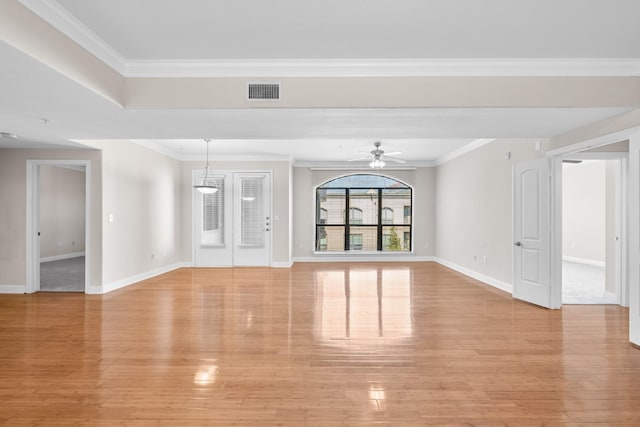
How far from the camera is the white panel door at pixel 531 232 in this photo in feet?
15.9

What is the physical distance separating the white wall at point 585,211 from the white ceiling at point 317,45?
6408 mm

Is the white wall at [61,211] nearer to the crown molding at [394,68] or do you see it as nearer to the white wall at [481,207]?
the crown molding at [394,68]

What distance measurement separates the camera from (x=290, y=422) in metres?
2.19

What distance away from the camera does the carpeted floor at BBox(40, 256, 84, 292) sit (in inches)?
243

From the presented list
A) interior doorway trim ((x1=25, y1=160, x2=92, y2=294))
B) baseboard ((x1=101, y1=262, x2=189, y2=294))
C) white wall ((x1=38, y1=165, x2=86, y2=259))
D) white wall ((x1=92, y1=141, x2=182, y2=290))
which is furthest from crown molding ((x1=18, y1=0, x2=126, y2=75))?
white wall ((x1=38, y1=165, x2=86, y2=259))

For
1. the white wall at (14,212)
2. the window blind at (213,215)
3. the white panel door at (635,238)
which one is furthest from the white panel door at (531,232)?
the white wall at (14,212)

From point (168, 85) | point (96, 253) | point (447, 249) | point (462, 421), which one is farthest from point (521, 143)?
point (96, 253)

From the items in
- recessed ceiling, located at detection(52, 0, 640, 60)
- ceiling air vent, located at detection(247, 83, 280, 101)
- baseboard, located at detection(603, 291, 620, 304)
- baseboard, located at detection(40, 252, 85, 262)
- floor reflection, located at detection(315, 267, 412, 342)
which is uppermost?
recessed ceiling, located at detection(52, 0, 640, 60)

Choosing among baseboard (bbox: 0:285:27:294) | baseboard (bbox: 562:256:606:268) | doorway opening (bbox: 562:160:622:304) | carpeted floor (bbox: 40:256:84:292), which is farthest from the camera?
baseboard (bbox: 562:256:606:268)

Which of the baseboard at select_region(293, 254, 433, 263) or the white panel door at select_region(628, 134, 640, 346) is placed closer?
the white panel door at select_region(628, 134, 640, 346)

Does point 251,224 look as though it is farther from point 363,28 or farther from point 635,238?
point 635,238

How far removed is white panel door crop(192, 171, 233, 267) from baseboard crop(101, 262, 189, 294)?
541mm

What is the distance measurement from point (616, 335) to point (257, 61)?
464 centimetres

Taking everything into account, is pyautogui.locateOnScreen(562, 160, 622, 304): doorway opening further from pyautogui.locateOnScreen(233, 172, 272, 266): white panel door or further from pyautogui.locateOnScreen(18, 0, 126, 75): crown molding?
pyautogui.locateOnScreen(18, 0, 126, 75): crown molding
